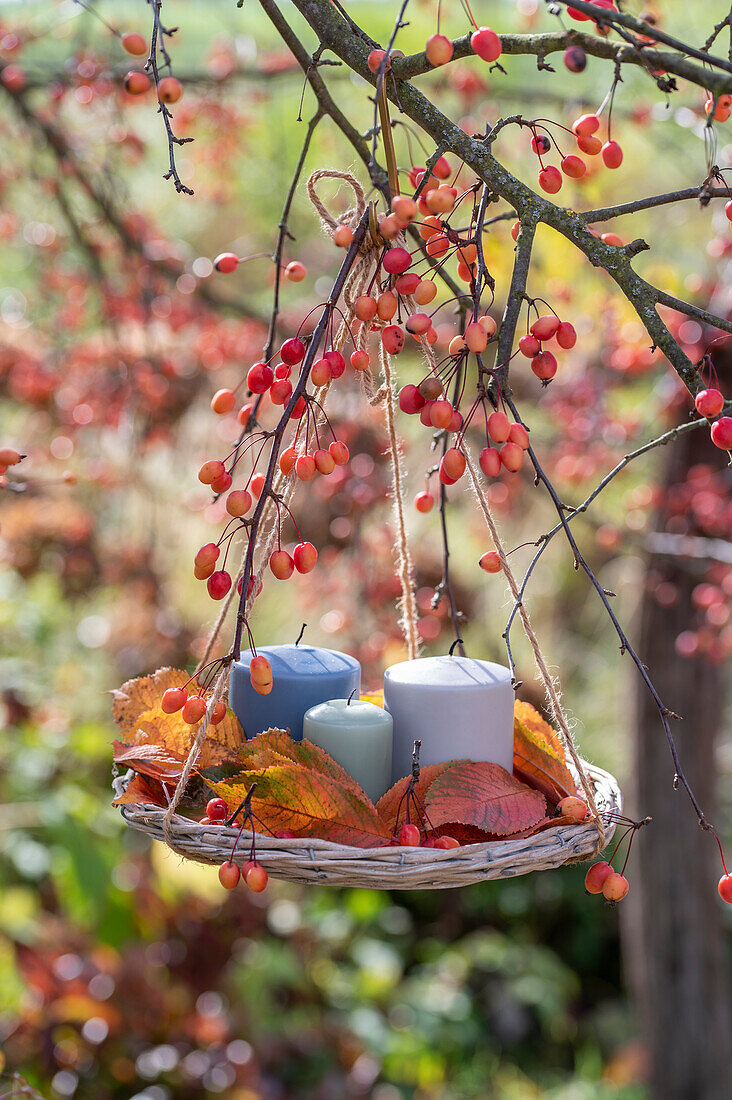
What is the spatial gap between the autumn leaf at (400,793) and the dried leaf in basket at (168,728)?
0.44 feet

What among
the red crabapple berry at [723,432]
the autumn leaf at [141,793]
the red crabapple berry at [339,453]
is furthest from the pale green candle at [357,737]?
the red crabapple berry at [723,432]

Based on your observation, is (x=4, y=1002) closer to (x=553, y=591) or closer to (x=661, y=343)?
(x=661, y=343)

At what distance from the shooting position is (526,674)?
12.7 ft

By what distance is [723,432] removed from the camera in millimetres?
670

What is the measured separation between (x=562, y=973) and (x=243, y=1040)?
140cm

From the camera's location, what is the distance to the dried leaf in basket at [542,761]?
85cm

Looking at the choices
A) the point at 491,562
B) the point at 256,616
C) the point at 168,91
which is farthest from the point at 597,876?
the point at 256,616

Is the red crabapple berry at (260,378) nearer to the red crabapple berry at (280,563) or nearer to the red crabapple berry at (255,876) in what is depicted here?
the red crabapple berry at (280,563)

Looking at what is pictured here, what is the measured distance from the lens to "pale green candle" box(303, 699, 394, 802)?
793mm

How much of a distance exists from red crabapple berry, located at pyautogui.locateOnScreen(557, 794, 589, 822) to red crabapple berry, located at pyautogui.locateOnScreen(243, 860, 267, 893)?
255mm

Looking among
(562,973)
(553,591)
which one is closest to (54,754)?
(562,973)

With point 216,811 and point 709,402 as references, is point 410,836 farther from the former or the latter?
point 709,402

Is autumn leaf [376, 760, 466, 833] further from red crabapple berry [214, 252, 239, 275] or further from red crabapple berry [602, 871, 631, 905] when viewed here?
red crabapple berry [214, 252, 239, 275]

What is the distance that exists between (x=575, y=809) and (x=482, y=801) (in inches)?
2.9
